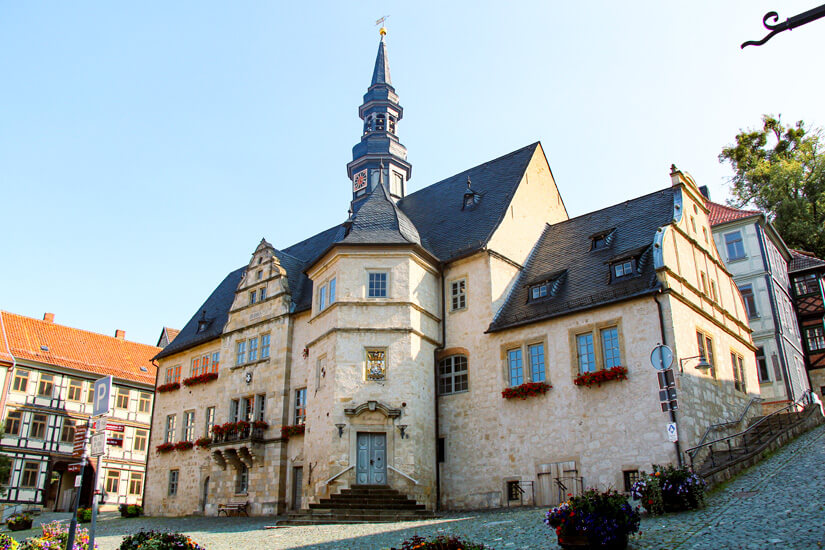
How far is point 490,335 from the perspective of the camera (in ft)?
76.2

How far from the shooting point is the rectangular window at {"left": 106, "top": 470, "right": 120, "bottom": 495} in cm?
4072

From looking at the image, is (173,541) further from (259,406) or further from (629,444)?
(259,406)

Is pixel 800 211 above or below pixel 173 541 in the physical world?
above

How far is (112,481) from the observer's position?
41062 millimetres

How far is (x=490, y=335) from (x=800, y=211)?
23393 mm

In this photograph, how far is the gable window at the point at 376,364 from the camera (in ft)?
74.5

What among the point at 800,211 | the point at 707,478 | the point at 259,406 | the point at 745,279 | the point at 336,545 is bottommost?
the point at 336,545

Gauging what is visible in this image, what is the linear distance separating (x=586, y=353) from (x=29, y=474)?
30771mm

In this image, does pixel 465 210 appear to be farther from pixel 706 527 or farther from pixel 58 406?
pixel 58 406

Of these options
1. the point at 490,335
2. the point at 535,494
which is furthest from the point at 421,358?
the point at 535,494

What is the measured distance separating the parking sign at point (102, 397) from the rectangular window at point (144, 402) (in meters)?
36.5

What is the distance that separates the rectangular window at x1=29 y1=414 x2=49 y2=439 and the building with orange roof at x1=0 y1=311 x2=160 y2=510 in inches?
1.9

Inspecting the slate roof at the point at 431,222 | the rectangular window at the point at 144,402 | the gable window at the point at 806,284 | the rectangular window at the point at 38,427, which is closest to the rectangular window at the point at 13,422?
the rectangular window at the point at 38,427

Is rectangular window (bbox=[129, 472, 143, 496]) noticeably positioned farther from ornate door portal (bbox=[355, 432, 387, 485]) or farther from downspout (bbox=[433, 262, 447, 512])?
downspout (bbox=[433, 262, 447, 512])
